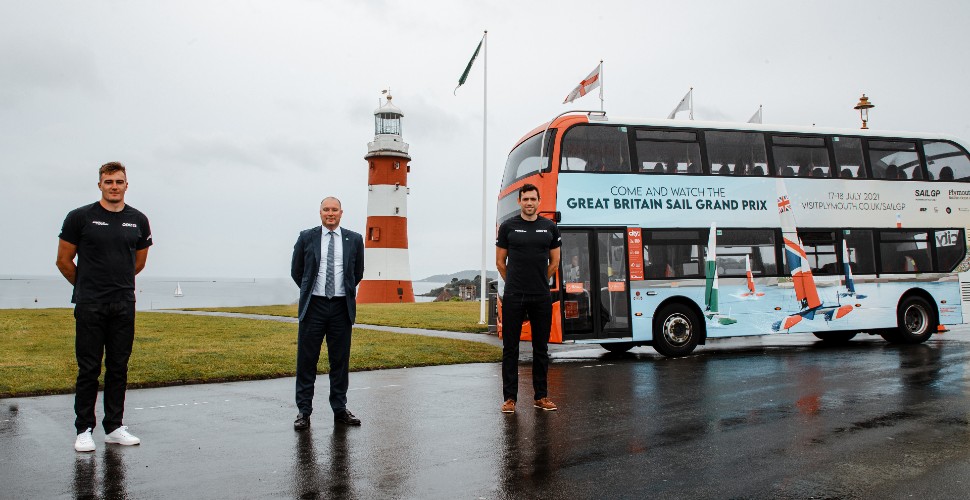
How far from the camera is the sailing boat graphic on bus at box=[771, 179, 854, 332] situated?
13555 mm

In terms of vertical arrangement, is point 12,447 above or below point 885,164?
below

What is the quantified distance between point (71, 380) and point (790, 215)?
39.6 ft

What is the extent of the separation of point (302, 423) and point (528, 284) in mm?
2514

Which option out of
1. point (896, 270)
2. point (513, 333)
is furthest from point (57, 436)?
point (896, 270)

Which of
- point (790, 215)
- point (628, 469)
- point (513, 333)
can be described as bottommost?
point (628, 469)

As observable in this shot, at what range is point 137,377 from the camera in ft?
30.8

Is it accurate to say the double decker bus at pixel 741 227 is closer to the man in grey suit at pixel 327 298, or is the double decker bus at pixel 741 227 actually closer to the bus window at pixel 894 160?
the bus window at pixel 894 160

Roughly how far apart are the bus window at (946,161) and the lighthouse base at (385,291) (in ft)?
88.3

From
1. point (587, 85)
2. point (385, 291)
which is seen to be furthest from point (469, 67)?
point (385, 291)

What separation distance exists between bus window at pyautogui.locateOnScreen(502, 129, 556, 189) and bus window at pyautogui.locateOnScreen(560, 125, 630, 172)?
0.90 feet

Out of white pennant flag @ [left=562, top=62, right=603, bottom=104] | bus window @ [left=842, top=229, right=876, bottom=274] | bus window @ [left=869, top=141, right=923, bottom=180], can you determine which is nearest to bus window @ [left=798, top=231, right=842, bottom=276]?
bus window @ [left=842, top=229, right=876, bottom=274]

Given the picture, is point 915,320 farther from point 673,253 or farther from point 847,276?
point 673,253

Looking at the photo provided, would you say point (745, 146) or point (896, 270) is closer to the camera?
point (745, 146)

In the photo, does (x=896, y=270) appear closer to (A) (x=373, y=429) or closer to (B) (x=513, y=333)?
(B) (x=513, y=333)
